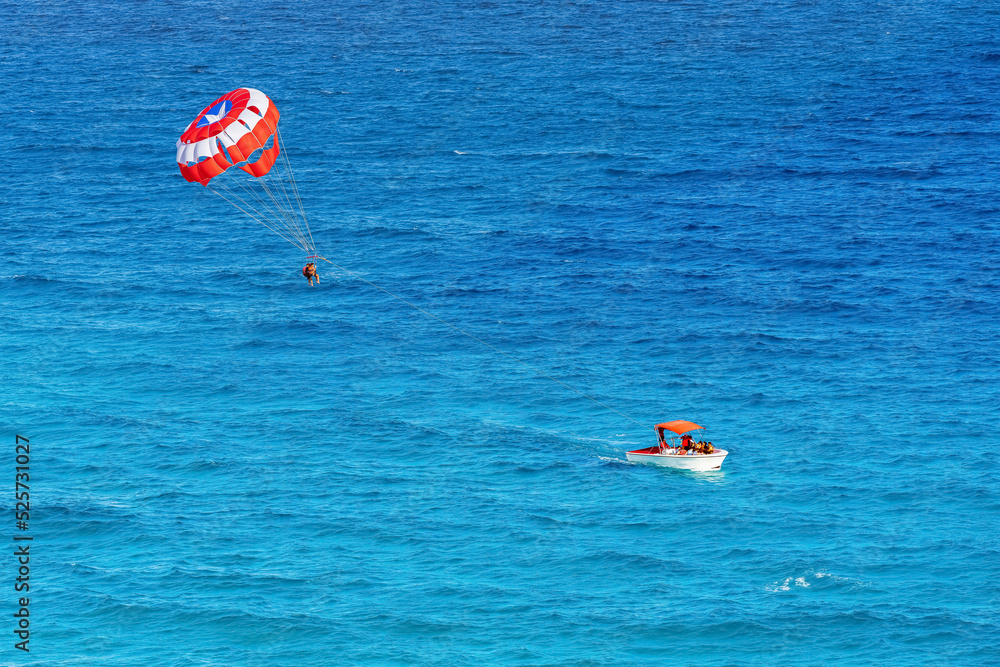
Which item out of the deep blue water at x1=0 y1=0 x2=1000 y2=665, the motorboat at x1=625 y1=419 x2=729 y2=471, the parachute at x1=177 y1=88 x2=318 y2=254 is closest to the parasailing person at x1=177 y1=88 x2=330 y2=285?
the parachute at x1=177 y1=88 x2=318 y2=254

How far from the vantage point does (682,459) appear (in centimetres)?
7881

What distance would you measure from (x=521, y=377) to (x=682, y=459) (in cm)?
1850

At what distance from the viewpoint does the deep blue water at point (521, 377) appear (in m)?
68.1

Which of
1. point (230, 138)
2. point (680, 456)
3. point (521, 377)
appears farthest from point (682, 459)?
point (230, 138)

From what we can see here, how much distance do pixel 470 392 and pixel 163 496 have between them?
23.8 m

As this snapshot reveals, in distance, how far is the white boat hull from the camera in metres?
78.2

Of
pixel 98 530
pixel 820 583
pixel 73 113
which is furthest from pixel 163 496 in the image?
pixel 73 113

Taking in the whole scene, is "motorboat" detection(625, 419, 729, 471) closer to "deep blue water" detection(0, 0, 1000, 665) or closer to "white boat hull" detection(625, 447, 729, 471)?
"white boat hull" detection(625, 447, 729, 471)

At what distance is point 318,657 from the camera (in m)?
65.2

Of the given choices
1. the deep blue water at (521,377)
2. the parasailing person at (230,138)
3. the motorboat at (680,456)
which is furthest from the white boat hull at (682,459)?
the parasailing person at (230,138)

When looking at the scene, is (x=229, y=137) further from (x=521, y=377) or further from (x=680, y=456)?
(x=680, y=456)

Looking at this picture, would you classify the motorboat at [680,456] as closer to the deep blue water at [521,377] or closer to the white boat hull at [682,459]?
the white boat hull at [682,459]

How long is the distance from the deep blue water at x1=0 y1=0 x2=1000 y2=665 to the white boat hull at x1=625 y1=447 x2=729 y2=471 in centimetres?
126

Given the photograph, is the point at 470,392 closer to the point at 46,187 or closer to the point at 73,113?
the point at 46,187
